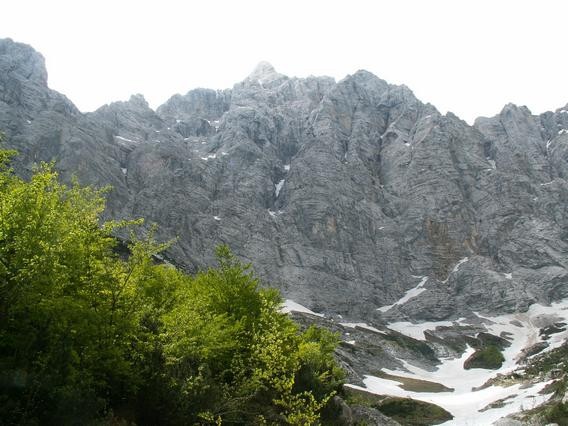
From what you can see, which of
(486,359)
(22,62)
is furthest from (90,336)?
(22,62)

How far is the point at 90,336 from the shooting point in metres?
11.2

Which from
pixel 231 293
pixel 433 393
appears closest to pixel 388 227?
pixel 433 393

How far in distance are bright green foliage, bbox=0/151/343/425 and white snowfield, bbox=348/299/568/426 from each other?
41.5 metres

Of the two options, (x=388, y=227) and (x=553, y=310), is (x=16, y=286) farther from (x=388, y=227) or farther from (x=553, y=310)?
(x=388, y=227)

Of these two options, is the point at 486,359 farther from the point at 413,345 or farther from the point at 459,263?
the point at 459,263

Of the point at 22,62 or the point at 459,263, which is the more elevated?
the point at 22,62

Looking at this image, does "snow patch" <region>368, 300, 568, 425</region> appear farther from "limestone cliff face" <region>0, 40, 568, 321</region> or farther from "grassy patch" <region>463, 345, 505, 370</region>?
"limestone cliff face" <region>0, 40, 568, 321</region>

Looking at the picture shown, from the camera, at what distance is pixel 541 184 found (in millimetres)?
197625

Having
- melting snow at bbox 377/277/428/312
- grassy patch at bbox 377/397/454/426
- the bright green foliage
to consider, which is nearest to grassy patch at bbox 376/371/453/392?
grassy patch at bbox 377/397/454/426

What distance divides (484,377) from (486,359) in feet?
42.2

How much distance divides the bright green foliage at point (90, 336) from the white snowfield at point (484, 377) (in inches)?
1633

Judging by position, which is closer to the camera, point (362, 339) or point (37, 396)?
point (37, 396)

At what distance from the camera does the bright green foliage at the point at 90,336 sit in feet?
30.5

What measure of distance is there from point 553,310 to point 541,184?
67570 mm
